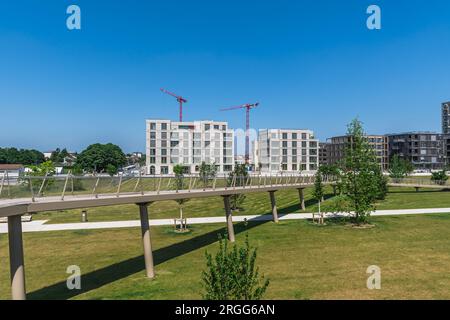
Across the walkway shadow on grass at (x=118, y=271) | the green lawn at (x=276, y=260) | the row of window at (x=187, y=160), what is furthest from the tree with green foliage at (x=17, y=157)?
the walkway shadow on grass at (x=118, y=271)

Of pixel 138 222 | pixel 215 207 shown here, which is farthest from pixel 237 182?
pixel 215 207

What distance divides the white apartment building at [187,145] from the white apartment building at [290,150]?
17574 millimetres

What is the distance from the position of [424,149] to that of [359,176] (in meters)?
136

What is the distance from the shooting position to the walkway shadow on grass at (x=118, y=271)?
682 inches

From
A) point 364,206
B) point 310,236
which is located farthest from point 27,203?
point 364,206

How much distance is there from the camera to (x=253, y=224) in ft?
119

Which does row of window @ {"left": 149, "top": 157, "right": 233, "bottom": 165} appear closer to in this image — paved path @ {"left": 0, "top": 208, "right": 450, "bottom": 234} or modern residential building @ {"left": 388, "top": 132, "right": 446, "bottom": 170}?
paved path @ {"left": 0, "top": 208, "right": 450, "bottom": 234}

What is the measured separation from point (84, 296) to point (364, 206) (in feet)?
88.5

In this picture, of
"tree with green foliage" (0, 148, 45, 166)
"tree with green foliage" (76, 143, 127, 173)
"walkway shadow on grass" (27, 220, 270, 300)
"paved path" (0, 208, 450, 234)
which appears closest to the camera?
"walkway shadow on grass" (27, 220, 270, 300)

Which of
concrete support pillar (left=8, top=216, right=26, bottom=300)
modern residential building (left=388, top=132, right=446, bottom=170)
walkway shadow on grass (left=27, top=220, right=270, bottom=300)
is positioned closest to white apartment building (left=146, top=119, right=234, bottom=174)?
modern residential building (left=388, top=132, right=446, bottom=170)

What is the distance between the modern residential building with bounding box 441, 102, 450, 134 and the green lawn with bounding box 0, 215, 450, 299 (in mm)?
163678

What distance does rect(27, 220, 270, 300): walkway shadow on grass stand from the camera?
17.3 m
